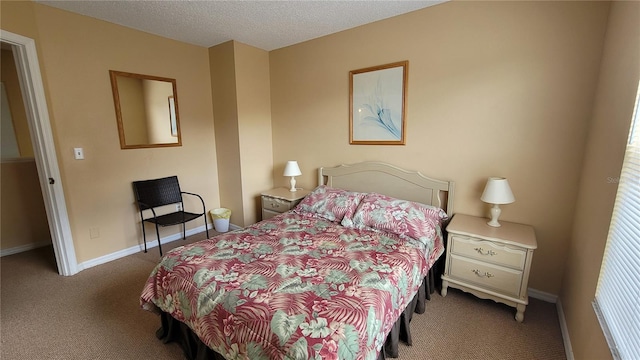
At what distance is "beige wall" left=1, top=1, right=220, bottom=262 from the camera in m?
2.46

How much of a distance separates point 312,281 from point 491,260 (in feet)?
4.62

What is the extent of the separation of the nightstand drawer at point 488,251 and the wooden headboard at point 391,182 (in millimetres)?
420

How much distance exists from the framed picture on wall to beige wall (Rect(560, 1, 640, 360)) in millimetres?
1341

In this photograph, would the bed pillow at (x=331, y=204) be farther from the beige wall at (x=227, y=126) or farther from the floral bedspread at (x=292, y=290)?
the beige wall at (x=227, y=126)

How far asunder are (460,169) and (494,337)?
1.30 m

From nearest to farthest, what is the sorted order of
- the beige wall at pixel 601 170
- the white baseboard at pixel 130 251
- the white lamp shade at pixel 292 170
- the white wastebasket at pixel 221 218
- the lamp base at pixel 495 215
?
the beige wall at pixel 601 170 < the lamp base at pixel 495 215 < the white baseboard at pixel 130 251 < the white lamp shade at pixel 292 170 < the white wastebasket at pixel 221 218

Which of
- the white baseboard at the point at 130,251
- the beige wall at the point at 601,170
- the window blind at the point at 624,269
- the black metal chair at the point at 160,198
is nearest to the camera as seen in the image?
the window blind at the point at 624,269

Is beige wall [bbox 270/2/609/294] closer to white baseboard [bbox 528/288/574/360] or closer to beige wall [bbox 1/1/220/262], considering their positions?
white baseboard [bbox 528/288/574/360]

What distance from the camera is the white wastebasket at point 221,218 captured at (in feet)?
12.0

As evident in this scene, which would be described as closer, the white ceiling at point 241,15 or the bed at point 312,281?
the bed at point 312,281

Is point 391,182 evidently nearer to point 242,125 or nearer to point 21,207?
point 242,125

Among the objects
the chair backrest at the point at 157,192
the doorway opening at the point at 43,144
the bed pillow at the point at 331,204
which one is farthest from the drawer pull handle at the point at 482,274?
the doorway opening at the point at 43,144

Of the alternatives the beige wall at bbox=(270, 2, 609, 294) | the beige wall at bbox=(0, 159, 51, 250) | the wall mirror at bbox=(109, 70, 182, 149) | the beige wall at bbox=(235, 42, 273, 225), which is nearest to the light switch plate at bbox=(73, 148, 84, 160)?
the wall mirror at bbox=(109, 70, 182, 149)

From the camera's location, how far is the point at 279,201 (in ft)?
10.7
